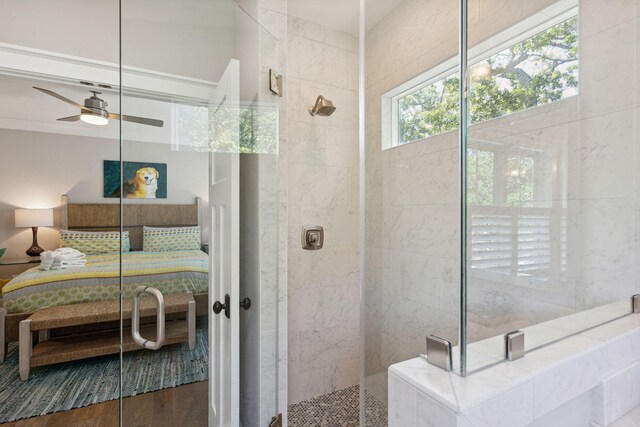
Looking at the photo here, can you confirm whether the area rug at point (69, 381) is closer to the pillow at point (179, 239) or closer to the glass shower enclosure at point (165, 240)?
the glass shower enclosure at point (165, 240)

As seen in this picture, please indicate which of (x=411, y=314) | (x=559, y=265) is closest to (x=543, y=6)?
(x=559, y=265)

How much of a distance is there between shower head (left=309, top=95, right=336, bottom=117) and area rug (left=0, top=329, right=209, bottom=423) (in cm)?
147

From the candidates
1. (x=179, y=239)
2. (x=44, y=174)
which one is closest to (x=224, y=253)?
(x=179, y=239)

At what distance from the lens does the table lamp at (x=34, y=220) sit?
311 centimetres

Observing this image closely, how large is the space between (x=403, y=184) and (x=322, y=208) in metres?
0.68

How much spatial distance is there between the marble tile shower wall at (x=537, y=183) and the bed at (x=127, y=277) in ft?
2.77

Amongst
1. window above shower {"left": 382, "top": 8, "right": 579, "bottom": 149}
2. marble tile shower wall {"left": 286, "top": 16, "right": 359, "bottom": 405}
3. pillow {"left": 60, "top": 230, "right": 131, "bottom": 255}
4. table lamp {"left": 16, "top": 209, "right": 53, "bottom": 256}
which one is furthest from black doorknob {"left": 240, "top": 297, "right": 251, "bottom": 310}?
table lamp {"left": 16, "top": 209, "right": 53, "bottom": 256}

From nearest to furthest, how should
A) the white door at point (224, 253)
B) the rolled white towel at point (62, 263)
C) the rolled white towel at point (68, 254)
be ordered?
1. the white door at point (224, 253)
2. the rolled white towel at point (62, 263)
3. the rolled white towel at point (68, 254)

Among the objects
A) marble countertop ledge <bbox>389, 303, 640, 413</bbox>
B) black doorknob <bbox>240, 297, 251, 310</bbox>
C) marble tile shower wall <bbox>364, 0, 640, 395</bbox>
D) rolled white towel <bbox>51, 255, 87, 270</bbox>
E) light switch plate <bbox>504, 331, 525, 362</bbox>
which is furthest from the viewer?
rolled white towel <bbox>51, 255, 87, 270</bbox>

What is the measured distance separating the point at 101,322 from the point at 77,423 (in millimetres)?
724

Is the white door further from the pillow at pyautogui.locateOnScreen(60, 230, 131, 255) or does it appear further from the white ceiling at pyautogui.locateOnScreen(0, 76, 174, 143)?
the pillow at pyautogui.locateOnScreen(60, 230, 131, 255)

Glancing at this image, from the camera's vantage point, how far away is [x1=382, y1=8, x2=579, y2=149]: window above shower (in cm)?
114

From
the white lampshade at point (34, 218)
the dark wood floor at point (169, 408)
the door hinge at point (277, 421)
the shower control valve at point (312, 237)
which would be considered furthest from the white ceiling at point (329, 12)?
the white lampshade at point (34, 218)

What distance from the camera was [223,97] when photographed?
1.20 m
